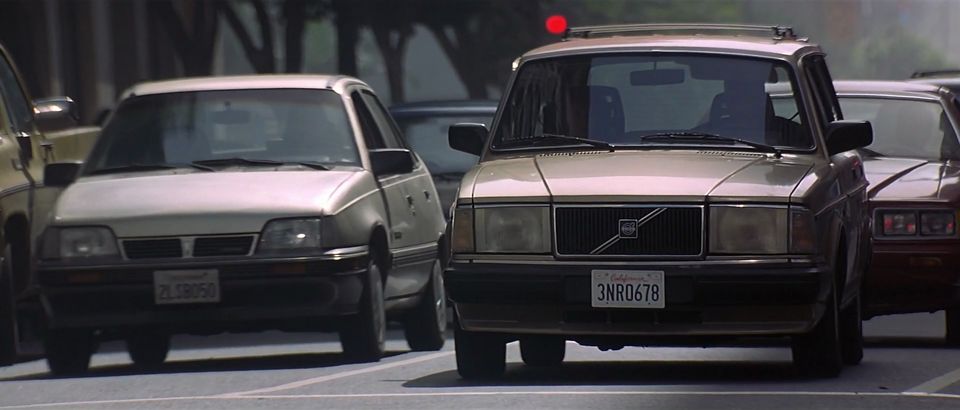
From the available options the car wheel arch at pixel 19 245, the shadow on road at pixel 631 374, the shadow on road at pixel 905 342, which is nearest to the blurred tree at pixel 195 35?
the car wheel arch at pixel 19 245

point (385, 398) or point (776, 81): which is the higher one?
point (776, 81)

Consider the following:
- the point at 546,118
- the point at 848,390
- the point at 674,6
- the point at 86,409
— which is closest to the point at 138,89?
the point at 546,118

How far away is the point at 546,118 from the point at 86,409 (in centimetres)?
265

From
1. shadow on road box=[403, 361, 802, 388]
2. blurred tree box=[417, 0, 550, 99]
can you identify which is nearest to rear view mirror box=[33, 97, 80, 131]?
shadow on road box=[403, 361, 802, 388]

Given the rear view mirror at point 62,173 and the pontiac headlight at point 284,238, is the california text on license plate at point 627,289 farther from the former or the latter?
the rear view mirror at point 62,173

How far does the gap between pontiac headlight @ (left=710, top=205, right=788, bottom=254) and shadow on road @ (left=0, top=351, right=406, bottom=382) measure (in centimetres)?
282

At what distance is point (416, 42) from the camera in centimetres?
13800

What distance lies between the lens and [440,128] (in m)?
17.3

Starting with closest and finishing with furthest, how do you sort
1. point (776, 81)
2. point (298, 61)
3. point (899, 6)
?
point (776, 81)
point (298, 61)
point (899, 6)

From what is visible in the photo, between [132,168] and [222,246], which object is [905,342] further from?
[132,168]

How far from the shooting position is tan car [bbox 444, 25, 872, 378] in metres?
9.45

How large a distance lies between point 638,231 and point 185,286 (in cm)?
277

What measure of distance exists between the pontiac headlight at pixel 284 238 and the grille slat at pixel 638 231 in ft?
7.09

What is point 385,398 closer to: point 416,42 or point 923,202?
point 923,202
